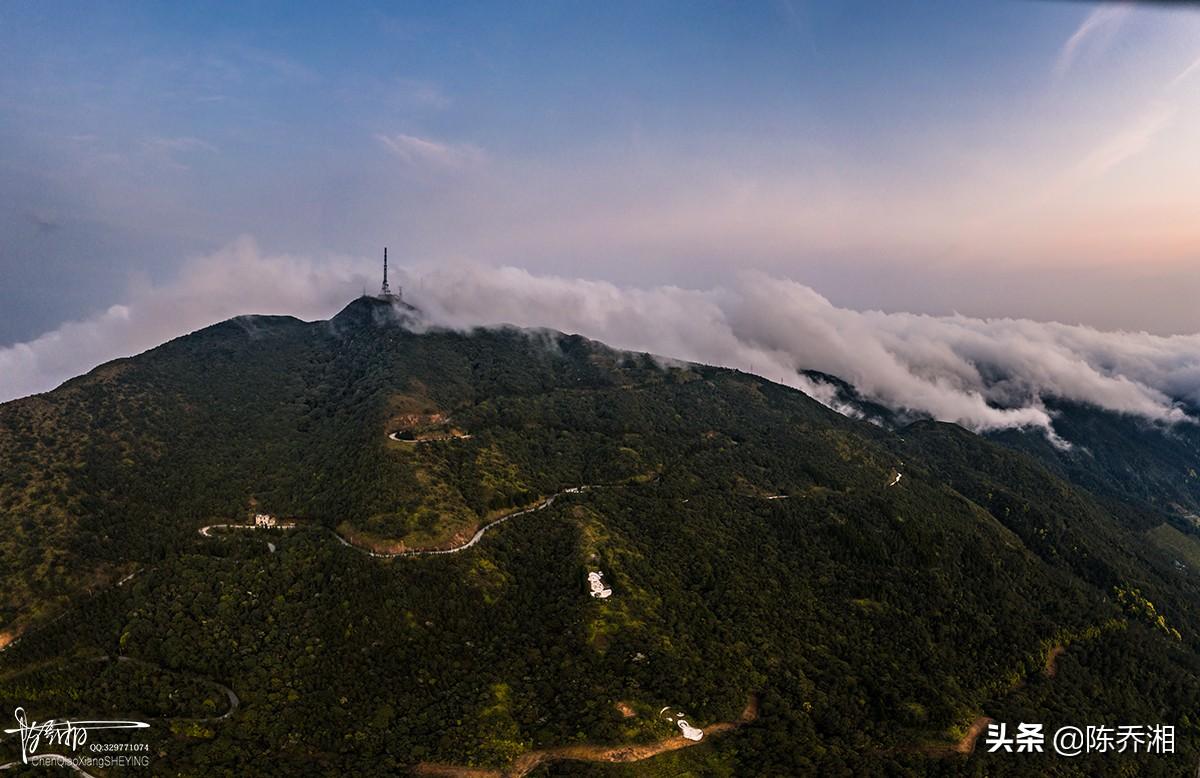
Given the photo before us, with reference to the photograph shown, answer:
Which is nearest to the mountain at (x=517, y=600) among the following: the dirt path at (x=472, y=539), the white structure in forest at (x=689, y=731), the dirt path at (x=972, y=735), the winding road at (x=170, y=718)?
the dirt path at (x=972, y=735)

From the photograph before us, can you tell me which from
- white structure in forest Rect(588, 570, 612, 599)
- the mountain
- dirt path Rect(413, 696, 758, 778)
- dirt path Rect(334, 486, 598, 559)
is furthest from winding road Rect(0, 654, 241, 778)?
white structure in forest Rect(588, 570, 612, 599)

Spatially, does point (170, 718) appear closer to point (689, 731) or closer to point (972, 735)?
point (689, 731)

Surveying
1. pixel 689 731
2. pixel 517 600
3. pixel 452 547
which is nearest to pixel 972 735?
pixel 689 731

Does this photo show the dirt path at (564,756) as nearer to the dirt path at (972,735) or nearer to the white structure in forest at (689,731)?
the white structure in forest at (689,731)

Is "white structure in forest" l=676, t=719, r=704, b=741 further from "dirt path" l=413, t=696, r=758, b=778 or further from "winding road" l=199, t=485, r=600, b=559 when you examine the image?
"winding road" l=199, t=485, r=600, b=559

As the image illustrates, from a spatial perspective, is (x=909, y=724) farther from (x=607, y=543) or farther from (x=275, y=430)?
(x=275, y=430)

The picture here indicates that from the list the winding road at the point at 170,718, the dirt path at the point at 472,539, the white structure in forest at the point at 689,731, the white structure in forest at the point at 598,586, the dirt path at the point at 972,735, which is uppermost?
the dirt path at the point at 472,539
